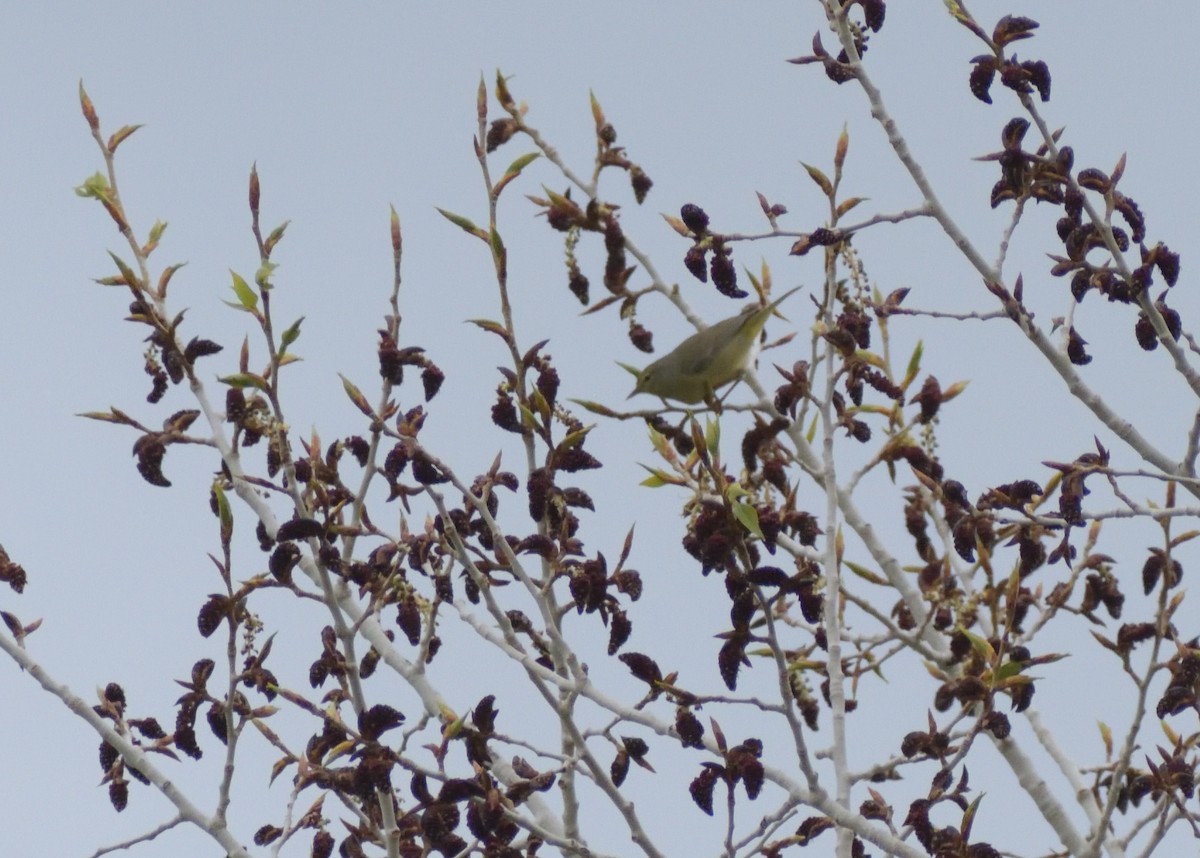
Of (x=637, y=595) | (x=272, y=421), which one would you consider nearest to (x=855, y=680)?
(x=637, y=595)

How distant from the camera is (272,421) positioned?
3926mm

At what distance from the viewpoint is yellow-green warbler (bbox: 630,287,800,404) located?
4.57 metres

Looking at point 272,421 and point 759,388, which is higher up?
point 759,388

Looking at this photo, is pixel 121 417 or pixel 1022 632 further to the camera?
pixel 1022 632

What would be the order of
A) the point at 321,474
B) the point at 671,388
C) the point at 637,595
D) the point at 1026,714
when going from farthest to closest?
the point at 1026,714
the point at 671,388
the point at 321,474
the point at 637,595

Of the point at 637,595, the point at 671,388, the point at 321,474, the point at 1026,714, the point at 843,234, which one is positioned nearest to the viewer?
the point at 637,595

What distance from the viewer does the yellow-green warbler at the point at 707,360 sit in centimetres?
457

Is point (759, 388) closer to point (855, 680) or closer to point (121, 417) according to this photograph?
point (855, 680)

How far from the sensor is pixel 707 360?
181 inches

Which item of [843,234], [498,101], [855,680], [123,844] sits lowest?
[123,844]

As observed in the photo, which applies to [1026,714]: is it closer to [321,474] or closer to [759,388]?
[759,388]

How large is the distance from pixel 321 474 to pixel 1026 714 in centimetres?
276

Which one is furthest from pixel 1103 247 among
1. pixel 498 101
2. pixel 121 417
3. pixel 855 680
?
pixel 121 417

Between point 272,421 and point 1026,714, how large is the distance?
2.91 m
